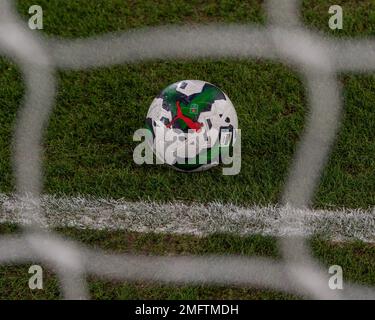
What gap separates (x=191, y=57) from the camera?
14.3ft

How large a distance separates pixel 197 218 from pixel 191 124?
1.86 feet

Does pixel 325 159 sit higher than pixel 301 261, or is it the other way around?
pixel 325 159

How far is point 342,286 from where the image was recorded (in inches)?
143

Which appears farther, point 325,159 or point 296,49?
point 296,49

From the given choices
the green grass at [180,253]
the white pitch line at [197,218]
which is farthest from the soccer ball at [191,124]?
the green grass at [180,253]

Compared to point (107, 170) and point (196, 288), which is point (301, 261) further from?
point (107, 170)

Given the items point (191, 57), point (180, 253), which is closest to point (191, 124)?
point (180, 253)

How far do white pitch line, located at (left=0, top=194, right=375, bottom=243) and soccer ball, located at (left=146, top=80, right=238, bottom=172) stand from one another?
294 millimetres

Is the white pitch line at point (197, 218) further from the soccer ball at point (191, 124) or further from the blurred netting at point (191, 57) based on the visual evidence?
the soccer ball at point (191, 124)

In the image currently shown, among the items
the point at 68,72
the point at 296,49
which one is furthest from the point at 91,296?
the point at 296,49

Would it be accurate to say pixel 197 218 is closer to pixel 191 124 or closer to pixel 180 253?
pixel 180 253

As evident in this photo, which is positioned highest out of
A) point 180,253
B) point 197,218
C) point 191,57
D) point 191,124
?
point 191,57
